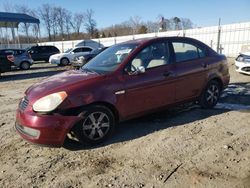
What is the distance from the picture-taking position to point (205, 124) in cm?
560

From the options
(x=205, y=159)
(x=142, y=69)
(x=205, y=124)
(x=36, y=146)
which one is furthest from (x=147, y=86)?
(x=36, y=146)

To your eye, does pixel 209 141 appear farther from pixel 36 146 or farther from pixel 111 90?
pixel 36 146

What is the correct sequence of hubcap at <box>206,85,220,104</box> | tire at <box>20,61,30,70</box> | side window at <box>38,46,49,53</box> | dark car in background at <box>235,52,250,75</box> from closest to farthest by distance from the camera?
A: hubcap at <box>206,85,220,104</box> < dark car in background at <box>235,52,250,75</box> < tire at <box>20,61,30,70</box> < side window at <box>38,46,49,53</box>

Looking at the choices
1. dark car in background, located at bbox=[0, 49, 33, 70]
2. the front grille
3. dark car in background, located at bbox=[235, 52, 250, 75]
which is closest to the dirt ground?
the front grille

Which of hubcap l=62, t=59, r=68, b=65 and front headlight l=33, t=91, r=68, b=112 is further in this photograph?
hubcap l=62, t=59, r=68, b=65

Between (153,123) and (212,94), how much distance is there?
5.76ft

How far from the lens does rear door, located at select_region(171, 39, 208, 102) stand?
5863mm

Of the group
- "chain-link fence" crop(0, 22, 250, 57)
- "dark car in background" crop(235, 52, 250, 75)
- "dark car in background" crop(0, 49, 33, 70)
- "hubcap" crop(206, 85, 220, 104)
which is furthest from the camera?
"dark car in background" crop(0, 49, 33, 70)

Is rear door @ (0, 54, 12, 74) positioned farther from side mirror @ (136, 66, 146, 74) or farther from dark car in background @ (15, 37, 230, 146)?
side mirror @ (136, 66, 146, 74)

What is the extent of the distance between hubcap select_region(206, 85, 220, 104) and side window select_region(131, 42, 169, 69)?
4.97 ft

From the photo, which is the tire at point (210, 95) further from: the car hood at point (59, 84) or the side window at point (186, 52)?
→ the car hood at point (59, 84)

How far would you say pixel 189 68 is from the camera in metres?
6.00

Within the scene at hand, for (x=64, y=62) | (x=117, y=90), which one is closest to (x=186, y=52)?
(x=117, y=90)

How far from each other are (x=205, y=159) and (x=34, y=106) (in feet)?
8.60
